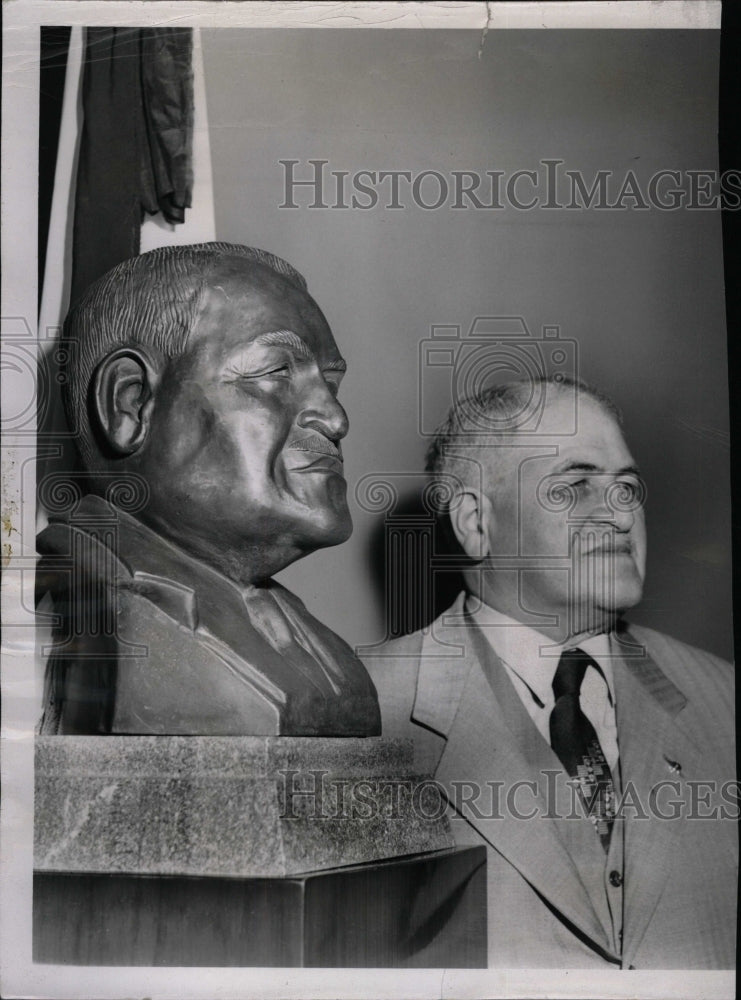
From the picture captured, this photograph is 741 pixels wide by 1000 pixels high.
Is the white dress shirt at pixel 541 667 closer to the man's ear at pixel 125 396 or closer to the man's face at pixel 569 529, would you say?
the man's face at pixel 569 529

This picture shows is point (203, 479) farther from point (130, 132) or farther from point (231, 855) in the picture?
point (130, 132)

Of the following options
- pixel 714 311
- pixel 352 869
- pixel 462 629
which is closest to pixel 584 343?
pixel 714 311

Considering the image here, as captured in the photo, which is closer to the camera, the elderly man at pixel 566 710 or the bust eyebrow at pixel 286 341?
the bust eyebrow at pixel 286 341

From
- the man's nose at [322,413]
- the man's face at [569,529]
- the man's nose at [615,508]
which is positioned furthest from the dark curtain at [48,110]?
the man's nose at [615,508]

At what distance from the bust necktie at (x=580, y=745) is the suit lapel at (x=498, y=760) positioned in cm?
5

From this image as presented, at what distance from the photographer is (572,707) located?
4.42m

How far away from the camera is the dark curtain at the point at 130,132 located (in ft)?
14.7

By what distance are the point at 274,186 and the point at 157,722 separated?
1.83 meters

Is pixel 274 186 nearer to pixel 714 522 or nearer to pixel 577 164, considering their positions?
pixel 577 164

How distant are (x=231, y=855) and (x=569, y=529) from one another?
4.99 feet

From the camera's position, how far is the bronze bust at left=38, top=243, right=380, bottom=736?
3.88 meters

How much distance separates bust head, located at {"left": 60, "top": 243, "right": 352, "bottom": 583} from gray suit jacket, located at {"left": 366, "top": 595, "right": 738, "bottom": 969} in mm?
708

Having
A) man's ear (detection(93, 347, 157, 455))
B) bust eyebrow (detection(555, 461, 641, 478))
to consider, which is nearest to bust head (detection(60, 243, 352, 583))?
man's ear (detection(93, 347, 157, 455))

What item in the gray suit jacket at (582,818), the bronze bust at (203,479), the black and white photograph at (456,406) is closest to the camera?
the bronze bust at (203,479)
